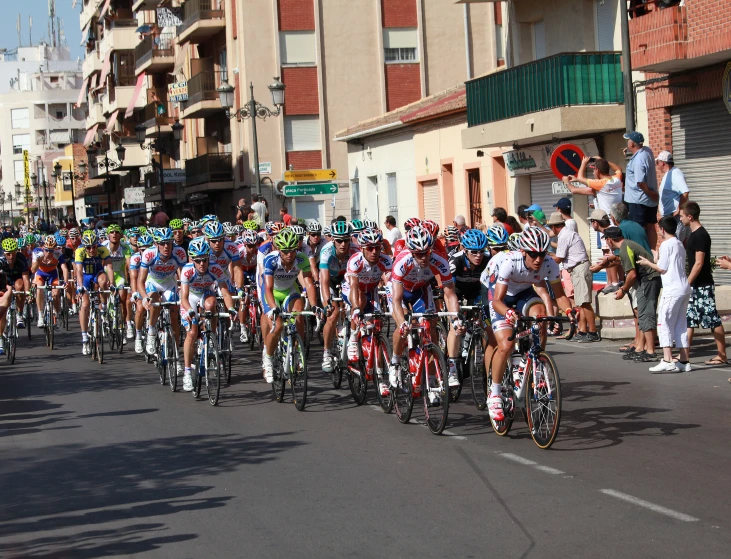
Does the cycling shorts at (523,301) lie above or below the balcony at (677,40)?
below

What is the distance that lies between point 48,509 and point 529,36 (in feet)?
76.8

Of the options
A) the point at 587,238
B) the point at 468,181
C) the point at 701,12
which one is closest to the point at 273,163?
the point at 468,181

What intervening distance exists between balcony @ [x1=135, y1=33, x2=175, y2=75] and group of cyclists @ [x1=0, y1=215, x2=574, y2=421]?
42.9 metres

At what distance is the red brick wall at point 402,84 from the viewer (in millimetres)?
48062

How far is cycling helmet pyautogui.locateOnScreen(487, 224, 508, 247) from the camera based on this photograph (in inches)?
469

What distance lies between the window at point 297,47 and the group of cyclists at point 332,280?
2754 centimetres

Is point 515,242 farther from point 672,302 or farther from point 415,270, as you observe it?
point 672,302

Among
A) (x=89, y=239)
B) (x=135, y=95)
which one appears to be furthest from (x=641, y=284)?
(x=135, y=95)

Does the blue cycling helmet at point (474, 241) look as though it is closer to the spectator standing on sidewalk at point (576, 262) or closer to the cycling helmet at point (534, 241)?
the cycling helmet at point (534, 241)

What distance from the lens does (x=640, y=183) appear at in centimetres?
1728

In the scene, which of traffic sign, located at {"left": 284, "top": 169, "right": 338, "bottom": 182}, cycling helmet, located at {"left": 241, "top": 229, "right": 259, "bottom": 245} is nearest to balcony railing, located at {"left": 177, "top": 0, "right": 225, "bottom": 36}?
traffic sign, located at {"left": 284, "top": 169, "right": 338, "bottom": 182}

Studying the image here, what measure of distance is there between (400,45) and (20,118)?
111 meters

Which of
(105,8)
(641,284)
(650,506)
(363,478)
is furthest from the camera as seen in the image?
(105,8)

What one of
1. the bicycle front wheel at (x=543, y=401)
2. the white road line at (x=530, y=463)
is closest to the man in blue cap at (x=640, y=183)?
the bicycle front wheel at (x=543, y=401)
